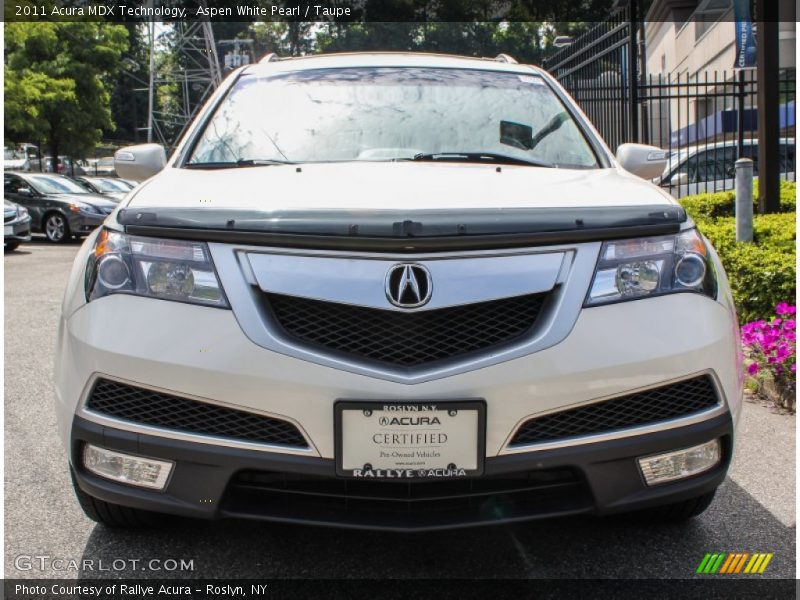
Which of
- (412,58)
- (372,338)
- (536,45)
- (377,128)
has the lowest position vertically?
(372,338)

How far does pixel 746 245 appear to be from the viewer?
5.96m

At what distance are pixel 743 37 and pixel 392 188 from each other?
1267 cm

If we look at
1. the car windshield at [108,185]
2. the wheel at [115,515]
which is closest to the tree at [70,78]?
the car windshield at [108,185]

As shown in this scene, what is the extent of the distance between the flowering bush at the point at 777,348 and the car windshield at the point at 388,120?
174 cm

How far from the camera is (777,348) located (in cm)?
440

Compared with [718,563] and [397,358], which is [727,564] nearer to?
[718,563]

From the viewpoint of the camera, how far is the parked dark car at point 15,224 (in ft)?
46.8

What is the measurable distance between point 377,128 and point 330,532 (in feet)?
5.07

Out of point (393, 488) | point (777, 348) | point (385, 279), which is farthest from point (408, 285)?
point (777, 348)

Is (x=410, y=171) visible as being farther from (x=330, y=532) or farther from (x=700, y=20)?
(x=700, y=20)

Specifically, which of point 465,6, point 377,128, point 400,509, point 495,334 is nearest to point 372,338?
point 495,334

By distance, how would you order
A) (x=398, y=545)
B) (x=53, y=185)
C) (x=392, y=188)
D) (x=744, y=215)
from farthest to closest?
(x=53, y=185)
(x=744, y=215)
(x=398, y=545)
(x=392, y=188)

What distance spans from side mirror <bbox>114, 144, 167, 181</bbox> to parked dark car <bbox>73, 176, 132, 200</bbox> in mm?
16592

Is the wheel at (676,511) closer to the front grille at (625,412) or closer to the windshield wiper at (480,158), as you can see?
the front grille at (625,412)
